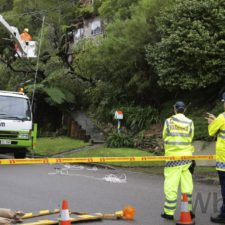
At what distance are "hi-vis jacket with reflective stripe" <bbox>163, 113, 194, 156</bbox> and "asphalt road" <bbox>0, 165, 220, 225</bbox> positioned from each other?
1.09m

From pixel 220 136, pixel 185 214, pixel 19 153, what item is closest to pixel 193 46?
pixel 19 153

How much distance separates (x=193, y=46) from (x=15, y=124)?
6.82m

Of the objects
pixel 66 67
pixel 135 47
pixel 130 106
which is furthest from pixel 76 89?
pixel 135 47

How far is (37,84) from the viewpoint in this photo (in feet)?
93.4

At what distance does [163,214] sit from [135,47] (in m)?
14.6

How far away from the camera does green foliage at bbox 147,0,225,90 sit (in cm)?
1889

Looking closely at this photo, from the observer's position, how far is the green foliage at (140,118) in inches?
896

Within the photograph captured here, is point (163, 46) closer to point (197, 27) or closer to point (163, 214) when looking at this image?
point (197, 27)

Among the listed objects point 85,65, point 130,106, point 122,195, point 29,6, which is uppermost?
point 29,6

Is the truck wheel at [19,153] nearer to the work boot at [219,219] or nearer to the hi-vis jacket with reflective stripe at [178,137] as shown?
the hi-vis jacket with reflective stripe at [178,137]

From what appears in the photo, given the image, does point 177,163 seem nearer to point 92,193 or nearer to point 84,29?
point 92,193

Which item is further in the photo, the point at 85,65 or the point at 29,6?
the point at 29,6

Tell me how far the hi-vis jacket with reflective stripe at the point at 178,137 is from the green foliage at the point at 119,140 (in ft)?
42.4

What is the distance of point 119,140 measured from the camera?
21781 mm
